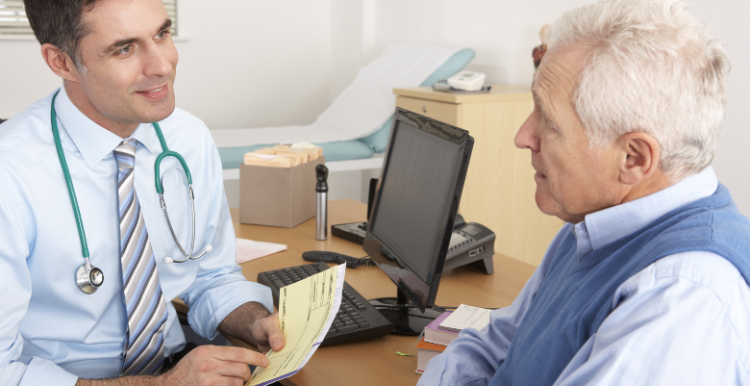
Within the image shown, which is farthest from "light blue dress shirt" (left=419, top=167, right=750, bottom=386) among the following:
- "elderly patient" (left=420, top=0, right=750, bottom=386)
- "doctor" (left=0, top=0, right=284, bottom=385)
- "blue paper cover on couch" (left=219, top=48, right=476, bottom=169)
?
"blue paper cover on couch" (left=219, top=48, right=476, bottom=169)

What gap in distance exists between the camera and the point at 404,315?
1.37 m

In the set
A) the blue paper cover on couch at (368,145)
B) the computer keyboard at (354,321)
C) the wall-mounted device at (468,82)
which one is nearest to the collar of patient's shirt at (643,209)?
the computer keyboard at (354,321)

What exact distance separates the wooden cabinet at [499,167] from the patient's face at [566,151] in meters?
1.94

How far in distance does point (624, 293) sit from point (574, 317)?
98 mm

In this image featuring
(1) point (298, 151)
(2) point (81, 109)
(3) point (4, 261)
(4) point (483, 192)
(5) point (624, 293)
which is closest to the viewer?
(5) point (624, 293)

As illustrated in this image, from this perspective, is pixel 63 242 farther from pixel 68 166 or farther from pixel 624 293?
pixel 624 293

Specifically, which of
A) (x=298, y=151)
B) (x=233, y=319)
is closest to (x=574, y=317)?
(x=233, y=319)

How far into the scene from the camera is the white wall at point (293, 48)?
3.56m

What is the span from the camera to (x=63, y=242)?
120 cm

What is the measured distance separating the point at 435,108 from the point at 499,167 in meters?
0.41

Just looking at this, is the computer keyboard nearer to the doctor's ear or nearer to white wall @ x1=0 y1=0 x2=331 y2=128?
the doctor's ear

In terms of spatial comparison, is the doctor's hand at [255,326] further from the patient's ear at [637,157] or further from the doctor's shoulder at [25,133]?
the patient's ear at [637,157]

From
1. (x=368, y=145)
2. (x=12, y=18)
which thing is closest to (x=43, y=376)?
(x=368, y=145)

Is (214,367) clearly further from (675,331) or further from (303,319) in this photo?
(675,331)
